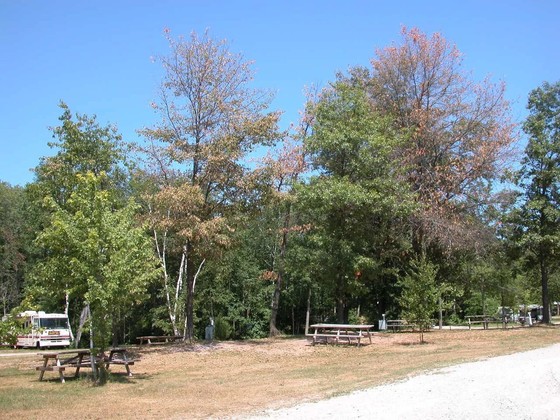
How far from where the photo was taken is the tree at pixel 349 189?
24.8 metres

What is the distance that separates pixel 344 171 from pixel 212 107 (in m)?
7.59

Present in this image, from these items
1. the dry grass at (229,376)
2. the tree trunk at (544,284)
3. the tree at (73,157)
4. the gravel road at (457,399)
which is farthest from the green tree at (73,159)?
the tree trunk at (544,284)

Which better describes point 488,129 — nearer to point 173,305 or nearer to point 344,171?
point 344,171

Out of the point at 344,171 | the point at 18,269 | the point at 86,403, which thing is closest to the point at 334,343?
the point at 344,171

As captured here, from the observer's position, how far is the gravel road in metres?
8.27

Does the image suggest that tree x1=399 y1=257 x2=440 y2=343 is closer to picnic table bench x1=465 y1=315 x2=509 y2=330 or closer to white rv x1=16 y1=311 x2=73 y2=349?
picnic table bench x1=465 y1=315 x2=509 y2=330

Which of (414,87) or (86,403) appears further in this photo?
(414,87)

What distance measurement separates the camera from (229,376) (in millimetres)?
14219

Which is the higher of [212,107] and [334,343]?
[212,107]

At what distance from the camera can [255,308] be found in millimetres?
48188

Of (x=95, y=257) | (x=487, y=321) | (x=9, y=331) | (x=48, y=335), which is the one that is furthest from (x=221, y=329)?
(x=9, y=331)

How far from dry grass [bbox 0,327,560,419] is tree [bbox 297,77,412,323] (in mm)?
4219

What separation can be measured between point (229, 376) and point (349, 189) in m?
12.1

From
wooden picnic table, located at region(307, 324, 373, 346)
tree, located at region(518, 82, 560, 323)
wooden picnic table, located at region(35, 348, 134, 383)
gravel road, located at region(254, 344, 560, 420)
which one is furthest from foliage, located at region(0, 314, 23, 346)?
tree, located at region(518, 82, 560, 323)
